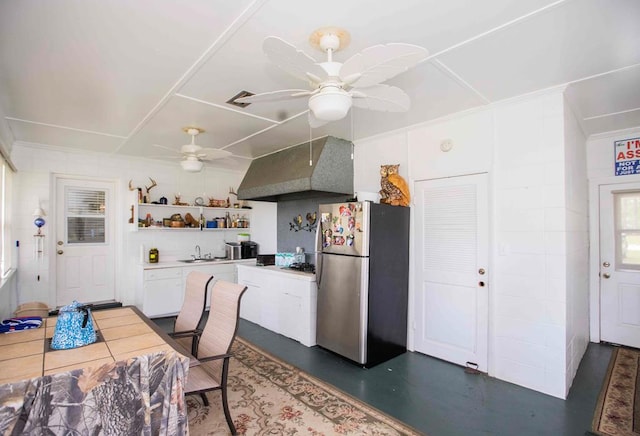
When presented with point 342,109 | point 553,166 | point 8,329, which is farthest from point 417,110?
point 8,329

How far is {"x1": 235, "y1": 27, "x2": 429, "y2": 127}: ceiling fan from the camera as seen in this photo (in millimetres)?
1572

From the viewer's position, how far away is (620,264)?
409 centimetres

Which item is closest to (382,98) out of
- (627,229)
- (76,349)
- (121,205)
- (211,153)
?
(211,153)

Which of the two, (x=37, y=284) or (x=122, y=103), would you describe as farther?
(x=37, y=284)

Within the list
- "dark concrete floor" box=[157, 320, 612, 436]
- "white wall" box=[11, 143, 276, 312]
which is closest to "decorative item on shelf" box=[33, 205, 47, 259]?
"white wall" box=[11, 143, 276, 312]

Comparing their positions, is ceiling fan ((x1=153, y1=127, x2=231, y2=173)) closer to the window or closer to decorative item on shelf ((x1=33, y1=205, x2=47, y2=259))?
decorative item on shelf ((x1=33, y1=205, x2=47, y2=259))

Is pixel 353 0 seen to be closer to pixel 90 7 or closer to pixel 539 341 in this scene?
pixel 90 7

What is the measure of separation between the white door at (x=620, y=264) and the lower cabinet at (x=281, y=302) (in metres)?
3.65

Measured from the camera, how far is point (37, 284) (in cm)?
463

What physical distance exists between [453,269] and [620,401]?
5.34 ft

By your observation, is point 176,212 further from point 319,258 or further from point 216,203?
point 319,258

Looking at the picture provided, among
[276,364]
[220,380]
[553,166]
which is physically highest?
[553,166]

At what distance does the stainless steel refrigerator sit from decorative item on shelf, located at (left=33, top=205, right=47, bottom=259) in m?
3.92

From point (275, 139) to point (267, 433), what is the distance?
3.27m
